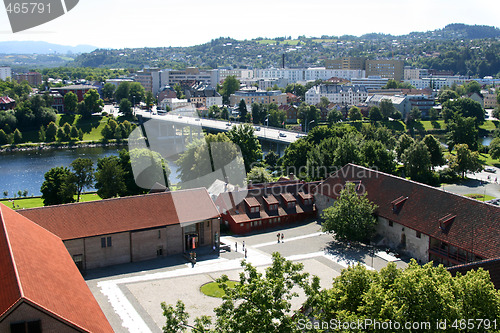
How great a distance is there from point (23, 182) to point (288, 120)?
6369 centimetres

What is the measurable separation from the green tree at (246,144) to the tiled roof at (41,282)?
3605 cm

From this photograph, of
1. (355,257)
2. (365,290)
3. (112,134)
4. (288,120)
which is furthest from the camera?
(288,120)

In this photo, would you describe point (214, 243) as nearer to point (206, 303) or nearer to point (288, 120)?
point (206, 303)

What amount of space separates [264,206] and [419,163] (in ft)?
80.3

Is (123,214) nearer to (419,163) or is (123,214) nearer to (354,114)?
(419,163)

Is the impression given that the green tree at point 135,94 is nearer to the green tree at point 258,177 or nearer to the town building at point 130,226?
the green tree at point 258,177

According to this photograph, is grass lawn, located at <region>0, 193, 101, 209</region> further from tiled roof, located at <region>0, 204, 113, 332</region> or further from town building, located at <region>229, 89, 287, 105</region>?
town building, located at <region>229, 89, 287, 105</region>

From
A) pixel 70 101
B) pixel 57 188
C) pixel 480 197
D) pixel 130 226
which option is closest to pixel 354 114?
pixel 480 197

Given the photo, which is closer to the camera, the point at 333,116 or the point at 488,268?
the point at 488,268

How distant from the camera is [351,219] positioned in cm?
3303

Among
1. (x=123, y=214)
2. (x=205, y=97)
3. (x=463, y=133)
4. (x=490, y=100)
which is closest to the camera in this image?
(x=123, y=214)

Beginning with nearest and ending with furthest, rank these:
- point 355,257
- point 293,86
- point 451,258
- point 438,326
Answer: point 438,326, point 451,258, point 355,257, point 293,86

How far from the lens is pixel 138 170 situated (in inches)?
1852

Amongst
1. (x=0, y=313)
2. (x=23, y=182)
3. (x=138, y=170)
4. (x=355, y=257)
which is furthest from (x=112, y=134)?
(x=0, y=313)
